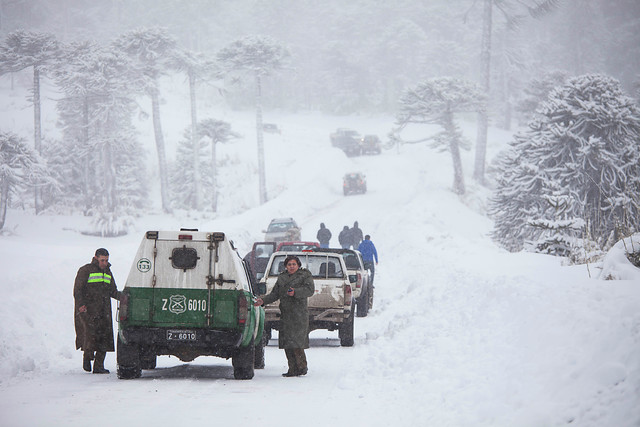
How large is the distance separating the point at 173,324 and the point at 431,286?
9.27 m

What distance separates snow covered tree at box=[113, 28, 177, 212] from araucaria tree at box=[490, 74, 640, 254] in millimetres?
33316

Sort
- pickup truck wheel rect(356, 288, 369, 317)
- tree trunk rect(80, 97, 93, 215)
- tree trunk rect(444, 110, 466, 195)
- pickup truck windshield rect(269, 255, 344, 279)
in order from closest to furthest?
1. pickup truck windshield rect(269, 255, 344, 279)
2. pickup truck wheel rect(356, 288, 369, 317)
3. tree trunk rect(444, 110, 466, 195)
4. tree trunk rect(80, 97, 93, 215)

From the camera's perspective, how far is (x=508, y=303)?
956cm

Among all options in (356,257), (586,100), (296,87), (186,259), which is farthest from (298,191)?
(296,87)

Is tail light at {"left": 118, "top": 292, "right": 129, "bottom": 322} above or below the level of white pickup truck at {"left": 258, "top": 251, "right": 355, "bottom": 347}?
above

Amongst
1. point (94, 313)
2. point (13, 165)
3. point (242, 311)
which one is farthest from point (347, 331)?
point (13, 165)

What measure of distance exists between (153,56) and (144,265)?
166ft

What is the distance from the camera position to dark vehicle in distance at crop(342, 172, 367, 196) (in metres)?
55.8

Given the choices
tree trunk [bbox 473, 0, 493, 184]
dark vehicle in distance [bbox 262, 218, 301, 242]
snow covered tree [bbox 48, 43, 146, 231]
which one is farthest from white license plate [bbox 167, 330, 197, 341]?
tree trunk [bbox 473, 0, 493, 184]

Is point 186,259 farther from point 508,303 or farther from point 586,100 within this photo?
point 586,100

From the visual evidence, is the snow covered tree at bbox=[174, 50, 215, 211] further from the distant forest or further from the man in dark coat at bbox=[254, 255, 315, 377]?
the man in dark coat at bbox=[254, 255, 315, 377]

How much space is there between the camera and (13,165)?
147 feet

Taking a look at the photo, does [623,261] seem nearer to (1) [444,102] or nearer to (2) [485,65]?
(1) [444,102]

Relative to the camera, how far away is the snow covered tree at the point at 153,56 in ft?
184
